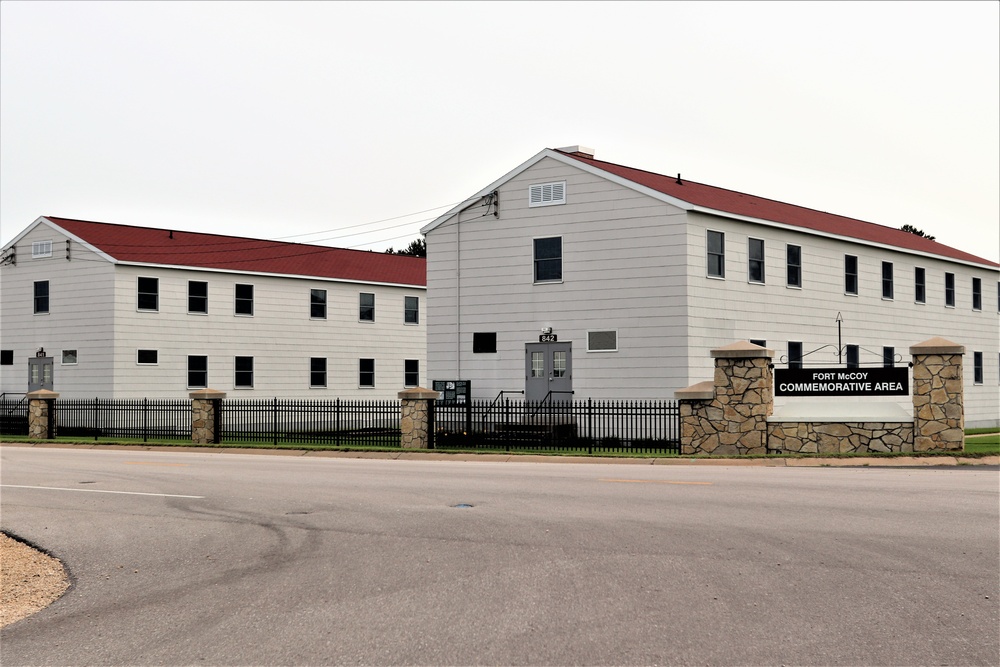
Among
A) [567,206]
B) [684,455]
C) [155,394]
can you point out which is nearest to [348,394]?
[155,394]

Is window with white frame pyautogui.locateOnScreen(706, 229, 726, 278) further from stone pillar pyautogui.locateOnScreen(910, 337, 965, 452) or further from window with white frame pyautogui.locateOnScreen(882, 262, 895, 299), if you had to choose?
window with white frame pyautogui.locateOnScreen(882, 262, 895, 299)

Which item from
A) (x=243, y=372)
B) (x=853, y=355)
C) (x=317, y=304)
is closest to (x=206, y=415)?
(x=243, y=372)

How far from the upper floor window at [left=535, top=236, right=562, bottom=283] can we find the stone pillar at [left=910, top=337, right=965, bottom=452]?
41.0 ft

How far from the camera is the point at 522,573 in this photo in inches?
364

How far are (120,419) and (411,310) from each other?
1669cm

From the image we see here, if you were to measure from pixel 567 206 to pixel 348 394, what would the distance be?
19.6 metres

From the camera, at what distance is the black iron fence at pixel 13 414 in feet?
127

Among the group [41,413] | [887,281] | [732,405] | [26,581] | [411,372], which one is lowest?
[26,581]

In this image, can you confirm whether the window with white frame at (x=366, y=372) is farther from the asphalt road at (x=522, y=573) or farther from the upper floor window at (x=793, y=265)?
the asphalt road at (x=522, y=573)

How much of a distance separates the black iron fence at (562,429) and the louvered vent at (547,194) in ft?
21.7

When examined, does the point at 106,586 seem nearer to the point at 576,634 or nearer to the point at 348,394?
the point at 576,634

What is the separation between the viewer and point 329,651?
6.92 meters

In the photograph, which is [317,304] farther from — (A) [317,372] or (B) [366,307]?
(A) [317,372]

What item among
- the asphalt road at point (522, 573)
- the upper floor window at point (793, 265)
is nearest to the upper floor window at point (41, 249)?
the asphalt road at point (522, 573)
